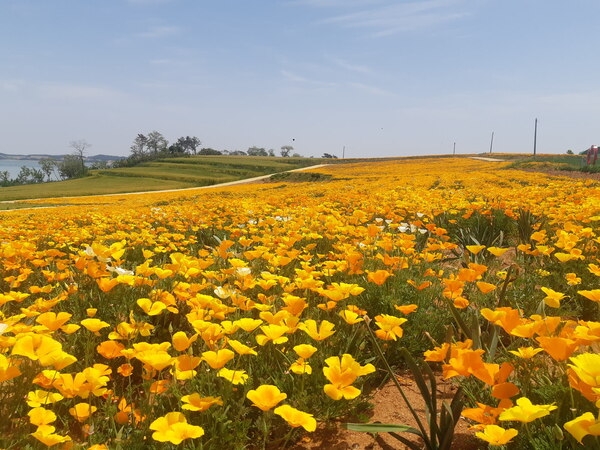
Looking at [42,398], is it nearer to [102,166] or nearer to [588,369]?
[588,369]

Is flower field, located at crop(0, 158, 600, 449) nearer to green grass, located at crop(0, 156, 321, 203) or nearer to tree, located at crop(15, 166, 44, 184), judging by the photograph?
green grass, located at crop(0, 156, 321, 203)

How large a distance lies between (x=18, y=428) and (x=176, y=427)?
0.82 metres

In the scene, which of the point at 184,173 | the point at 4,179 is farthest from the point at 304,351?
the point at 4,179

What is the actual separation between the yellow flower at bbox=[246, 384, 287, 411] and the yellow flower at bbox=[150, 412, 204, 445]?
0.20 meters

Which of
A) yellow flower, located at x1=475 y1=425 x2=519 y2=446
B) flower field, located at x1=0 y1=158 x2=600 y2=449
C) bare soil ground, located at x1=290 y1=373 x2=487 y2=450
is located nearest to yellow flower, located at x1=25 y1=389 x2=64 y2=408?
flower field, located at x1=0 y1=158 x2=600 y2=449

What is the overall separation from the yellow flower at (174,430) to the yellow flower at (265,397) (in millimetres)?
199

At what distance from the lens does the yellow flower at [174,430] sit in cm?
137

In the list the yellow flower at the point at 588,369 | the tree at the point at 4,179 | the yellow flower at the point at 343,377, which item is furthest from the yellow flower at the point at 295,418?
the tree at the point at 4,179

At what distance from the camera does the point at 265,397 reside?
1536mm

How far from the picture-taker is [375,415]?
86.7 inches

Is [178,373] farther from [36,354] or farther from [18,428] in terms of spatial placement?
[18,428]

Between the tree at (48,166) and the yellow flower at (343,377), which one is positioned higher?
the yellow flower at (343,377)

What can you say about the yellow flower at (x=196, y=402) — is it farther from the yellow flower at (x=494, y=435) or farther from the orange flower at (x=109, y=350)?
the yellow flower at (x=494, y=435)

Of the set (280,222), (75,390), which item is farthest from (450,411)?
(280,222)
